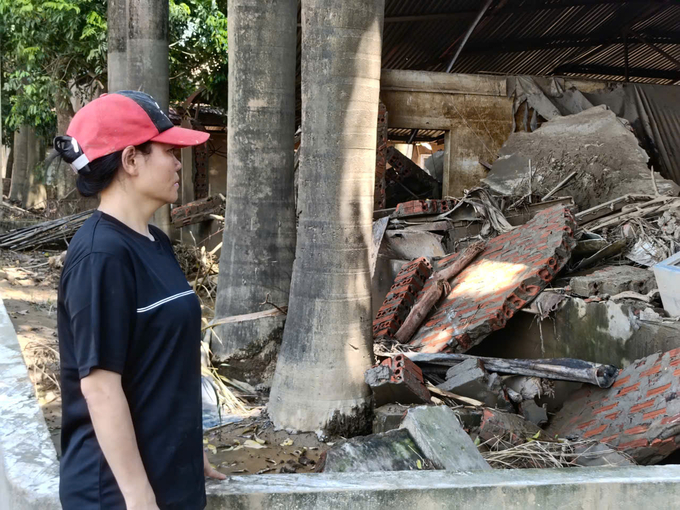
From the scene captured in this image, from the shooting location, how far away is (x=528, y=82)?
13.2 m

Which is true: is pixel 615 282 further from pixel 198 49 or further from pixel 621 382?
pixel 198 49

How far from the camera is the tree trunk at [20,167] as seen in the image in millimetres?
23578

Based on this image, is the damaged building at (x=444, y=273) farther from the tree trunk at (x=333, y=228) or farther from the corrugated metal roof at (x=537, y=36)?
the corrugated metal roof at (x=537, y=36)

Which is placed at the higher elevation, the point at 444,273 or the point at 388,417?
the point at 444,273

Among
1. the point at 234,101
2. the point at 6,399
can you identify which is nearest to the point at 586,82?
the point at 234,101

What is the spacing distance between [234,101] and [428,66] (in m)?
9.57

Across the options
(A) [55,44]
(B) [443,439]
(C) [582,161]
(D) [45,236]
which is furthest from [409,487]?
(A) [55,44]

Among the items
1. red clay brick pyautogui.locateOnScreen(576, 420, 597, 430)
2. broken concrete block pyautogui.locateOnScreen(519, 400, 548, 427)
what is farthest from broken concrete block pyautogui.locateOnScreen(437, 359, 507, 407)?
red clay brick pyautogui.locateOnScreen(576, 420, 597, 430)

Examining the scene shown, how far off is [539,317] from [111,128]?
585cm

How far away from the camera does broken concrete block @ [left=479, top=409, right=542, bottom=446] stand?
496 centimetres

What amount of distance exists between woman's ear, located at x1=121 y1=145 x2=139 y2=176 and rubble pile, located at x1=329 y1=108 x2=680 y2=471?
222 cm

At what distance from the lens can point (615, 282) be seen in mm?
7008

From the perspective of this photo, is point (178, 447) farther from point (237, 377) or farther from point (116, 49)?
point (116, 49)

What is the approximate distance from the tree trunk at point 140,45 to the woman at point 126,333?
9251 millimetres
